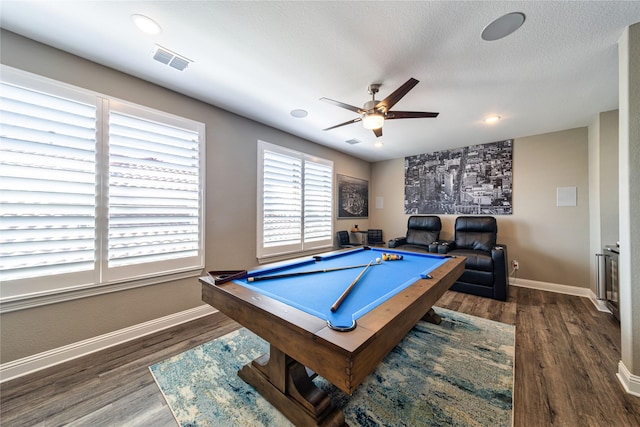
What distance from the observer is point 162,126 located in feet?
8.03

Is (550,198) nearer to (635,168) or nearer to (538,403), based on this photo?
(635,168)

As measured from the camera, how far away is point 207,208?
2.78 m

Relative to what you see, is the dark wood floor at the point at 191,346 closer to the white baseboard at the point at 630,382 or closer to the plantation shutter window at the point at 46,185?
the white baseboard at the point at 630,382

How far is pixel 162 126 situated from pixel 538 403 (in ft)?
13.0

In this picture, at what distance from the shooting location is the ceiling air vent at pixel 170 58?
1887 millimetres

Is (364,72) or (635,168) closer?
(635,168)

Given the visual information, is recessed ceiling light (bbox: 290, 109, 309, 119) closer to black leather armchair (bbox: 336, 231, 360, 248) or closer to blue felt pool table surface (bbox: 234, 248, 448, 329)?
blue felt pool table surface (bbox: 234, 248, 448, 329)

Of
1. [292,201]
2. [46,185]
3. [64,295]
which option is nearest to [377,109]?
[292,201]

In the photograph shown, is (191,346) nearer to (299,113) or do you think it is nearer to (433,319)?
(433,319)

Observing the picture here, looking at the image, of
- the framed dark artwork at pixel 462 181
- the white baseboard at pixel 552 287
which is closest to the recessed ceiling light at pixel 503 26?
the framed dark artwork at pixel 462 181

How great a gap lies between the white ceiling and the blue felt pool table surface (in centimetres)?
182

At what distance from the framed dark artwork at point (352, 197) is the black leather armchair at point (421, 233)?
1157mm

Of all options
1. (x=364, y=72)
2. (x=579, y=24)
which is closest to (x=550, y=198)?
(x=579, y=24)

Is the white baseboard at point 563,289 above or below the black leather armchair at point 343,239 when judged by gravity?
below
